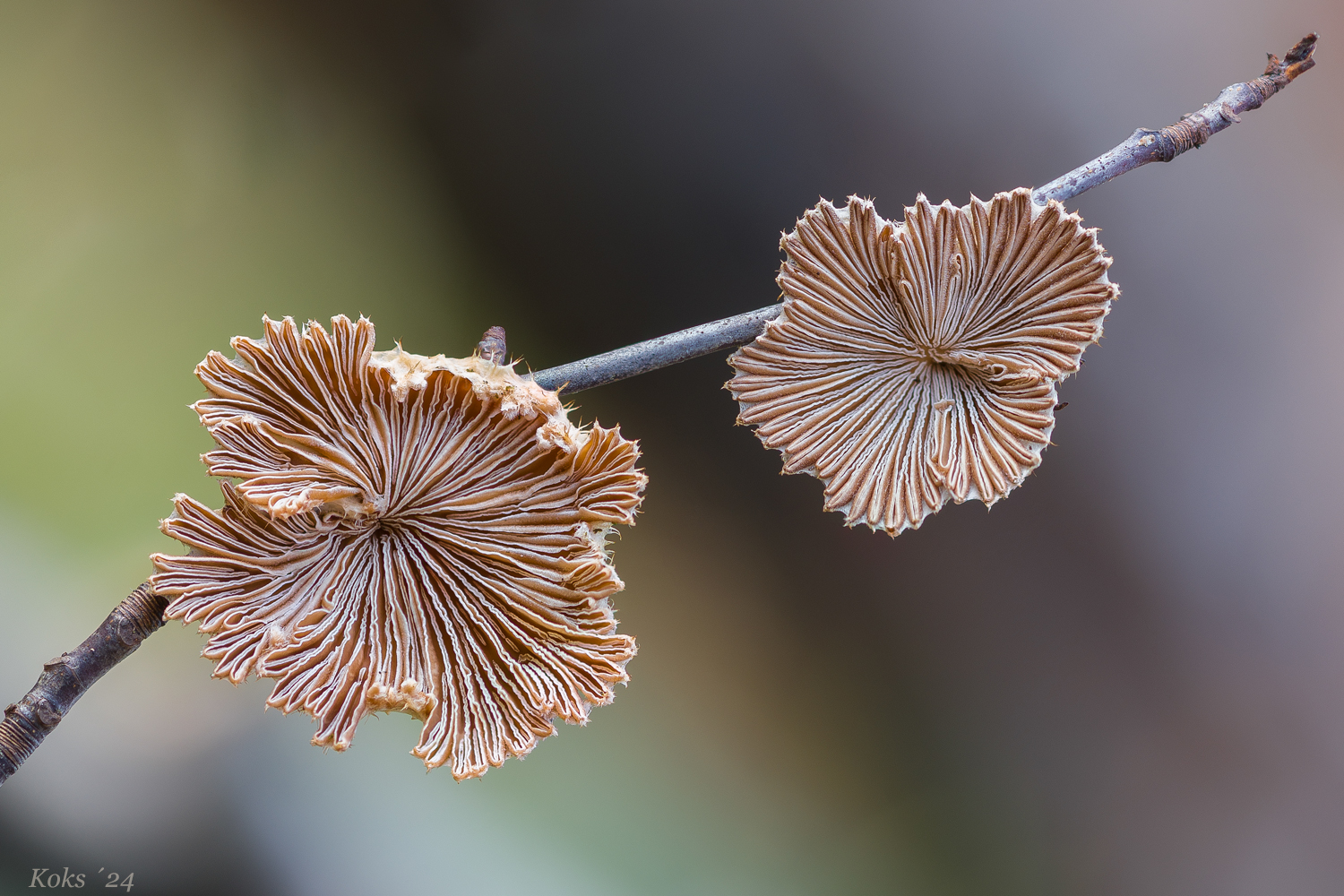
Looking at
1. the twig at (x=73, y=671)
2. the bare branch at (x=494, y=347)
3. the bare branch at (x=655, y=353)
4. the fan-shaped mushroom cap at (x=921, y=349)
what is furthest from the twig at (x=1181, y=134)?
the twig at (x=73, y=671)

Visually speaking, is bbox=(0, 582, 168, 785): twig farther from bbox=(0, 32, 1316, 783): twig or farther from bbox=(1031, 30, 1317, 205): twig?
bbox=(1031, 30, 1317, 205): twig

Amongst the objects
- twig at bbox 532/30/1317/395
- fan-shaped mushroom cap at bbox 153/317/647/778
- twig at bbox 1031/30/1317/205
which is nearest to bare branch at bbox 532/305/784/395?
twig at bbox 532/30/1317/395

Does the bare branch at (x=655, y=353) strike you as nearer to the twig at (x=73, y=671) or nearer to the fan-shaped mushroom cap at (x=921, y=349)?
the fan-shaped mushroom cap at (x=921, y=349)

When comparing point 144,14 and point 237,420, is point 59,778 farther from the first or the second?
point 144,14

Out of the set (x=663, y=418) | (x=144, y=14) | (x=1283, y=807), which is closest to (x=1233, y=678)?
(x=1283, y=807)

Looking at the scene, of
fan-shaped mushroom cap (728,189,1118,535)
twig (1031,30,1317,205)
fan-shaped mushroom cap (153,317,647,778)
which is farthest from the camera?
twig (1031,30,1317,205)

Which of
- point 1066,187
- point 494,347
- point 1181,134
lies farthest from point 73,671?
point 1181,134
